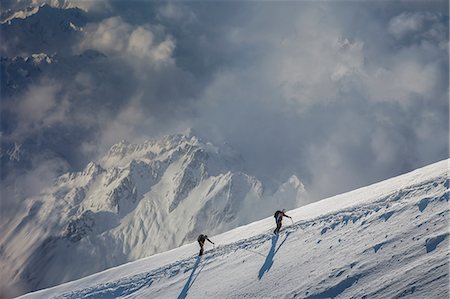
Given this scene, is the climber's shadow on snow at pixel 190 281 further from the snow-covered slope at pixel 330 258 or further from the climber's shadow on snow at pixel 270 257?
the climber's shadow on snow at pixel 270 257

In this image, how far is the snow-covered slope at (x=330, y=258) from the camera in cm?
2744

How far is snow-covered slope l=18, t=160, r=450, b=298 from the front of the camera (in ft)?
90.0

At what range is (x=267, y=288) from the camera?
3119 cm

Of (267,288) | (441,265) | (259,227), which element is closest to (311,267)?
(267,288)

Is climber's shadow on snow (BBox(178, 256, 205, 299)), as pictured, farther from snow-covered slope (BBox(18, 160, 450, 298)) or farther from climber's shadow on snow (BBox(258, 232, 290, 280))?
climber's shadow on snow (BBox(258, 232, 290, 280))

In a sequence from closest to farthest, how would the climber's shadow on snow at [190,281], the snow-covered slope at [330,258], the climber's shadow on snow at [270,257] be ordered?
the snow-covered slope at [330,258] < the climber's shadow on snow at [270,257] < the climber's shadow on snow at [190,281]

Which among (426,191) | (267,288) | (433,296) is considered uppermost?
(426,191)

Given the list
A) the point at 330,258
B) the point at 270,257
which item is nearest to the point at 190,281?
the point at 270,257

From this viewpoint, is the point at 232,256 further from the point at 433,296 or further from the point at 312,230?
the point at 433,296

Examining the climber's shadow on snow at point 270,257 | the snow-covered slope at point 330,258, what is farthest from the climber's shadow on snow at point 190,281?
the climber's shadow on snow at point 270,257

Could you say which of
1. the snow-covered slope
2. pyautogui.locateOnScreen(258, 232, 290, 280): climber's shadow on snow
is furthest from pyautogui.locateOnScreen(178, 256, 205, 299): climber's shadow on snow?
pyautogui.locateOnScreen(258, 232, 290, 280): climber's shadow on snow

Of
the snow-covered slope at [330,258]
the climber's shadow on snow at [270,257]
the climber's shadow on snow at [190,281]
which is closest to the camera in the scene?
the snow-covered slope at [330,258]

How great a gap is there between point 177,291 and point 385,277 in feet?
46.3

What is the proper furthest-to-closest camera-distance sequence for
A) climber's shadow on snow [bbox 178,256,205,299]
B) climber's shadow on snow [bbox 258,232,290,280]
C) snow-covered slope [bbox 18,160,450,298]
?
1. climber's shadow on snow [bbox 178,256,205,299]
2. climber's shadow on snow [bbox 258,232,290,280]
3. snow-covered slope [bbox 18,160,450,298]
